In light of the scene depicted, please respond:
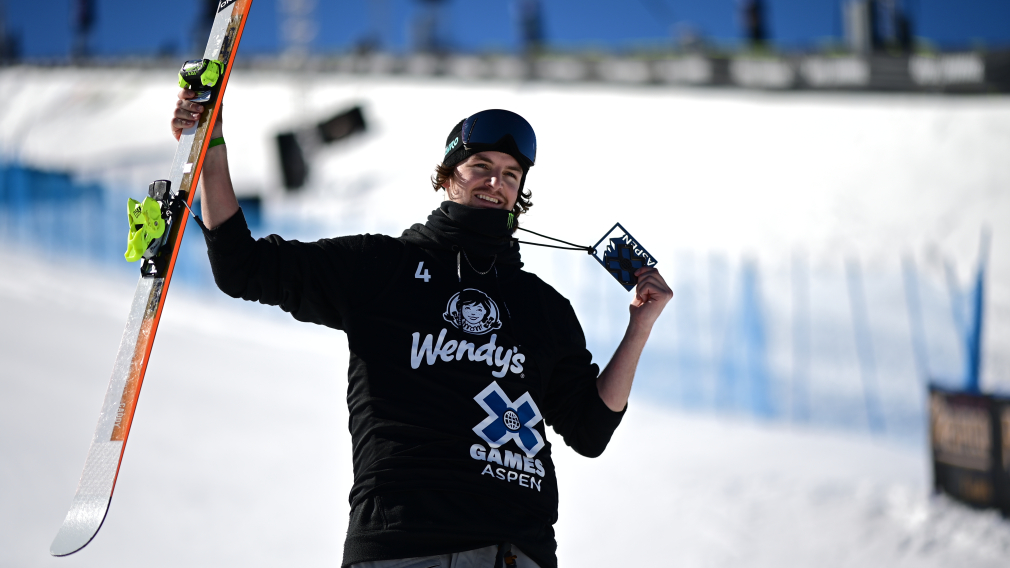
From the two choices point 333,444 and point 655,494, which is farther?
point 333,444

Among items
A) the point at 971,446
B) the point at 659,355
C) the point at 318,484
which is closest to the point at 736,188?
the point at 659,355

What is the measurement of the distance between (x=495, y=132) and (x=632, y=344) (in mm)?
650

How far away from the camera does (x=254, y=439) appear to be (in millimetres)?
6219

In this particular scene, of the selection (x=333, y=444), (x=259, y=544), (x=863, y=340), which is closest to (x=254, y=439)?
(x=333, y=444)

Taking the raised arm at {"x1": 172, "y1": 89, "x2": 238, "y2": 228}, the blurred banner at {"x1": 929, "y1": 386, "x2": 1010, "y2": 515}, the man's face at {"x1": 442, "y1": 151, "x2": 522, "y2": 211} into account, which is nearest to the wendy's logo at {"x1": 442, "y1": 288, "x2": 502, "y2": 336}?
the man's face at {"x1": 442, "y1": 151, "x2": 522, "y2": 211}

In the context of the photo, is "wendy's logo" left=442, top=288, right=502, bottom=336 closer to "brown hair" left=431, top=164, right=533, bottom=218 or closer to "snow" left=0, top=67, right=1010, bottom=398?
"brown hair" left=431, top=164, right=533, bottom=218

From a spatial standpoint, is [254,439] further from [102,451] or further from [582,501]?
[102,451]

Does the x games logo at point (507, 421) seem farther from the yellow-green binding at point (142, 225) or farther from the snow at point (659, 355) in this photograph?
the snow at point (659, 355)

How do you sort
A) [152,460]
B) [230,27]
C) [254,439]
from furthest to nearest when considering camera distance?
[254,439] → [152,460] → [230,27]

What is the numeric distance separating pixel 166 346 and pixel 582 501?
576 cm

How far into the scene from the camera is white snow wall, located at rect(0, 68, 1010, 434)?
9320 millimetres

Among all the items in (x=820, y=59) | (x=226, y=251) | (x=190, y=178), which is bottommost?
(x=226, y=251)

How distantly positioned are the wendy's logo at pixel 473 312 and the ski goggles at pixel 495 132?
41 cm

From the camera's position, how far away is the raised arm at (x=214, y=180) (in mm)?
1819
